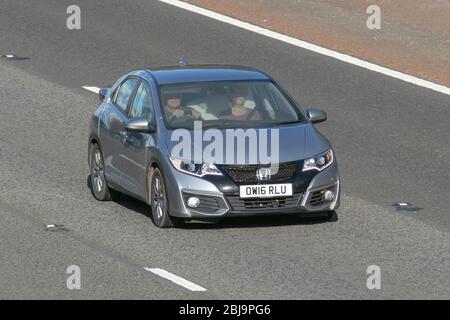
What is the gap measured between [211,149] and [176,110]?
1.04 meters

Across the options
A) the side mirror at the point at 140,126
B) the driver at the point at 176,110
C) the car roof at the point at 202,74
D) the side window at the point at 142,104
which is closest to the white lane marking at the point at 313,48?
the car roof at the point at 202,74

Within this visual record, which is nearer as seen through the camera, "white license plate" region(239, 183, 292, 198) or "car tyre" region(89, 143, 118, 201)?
"white license plate" region(239, 183, 292, 198)

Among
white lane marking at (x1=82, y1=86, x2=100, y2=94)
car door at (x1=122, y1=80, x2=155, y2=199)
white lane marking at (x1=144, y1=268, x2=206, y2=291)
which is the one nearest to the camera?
white lane marking at (x1=144, y1=268, x2=206, y2=291)

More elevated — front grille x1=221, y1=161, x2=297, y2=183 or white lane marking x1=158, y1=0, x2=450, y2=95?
front grille x1=221, y1=161, x2=297, y2=183

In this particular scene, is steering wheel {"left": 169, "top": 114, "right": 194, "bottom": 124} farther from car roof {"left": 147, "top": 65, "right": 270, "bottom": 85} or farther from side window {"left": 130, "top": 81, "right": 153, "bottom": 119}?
car roof {"left": 147, "top": 65, "right": 270, "bottom": 85}

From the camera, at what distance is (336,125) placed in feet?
74.4

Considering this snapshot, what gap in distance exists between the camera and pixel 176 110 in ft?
58.4

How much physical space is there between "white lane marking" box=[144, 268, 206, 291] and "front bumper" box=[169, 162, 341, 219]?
1.78 meters

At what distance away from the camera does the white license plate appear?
16.7m

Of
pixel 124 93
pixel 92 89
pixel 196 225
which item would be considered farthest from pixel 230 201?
pixel 92 89

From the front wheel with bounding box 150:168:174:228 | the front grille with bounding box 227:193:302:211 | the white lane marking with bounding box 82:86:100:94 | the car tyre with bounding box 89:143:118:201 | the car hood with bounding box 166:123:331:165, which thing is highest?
the car hood with bounding box 166:123:331:165

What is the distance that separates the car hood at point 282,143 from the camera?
16891mm

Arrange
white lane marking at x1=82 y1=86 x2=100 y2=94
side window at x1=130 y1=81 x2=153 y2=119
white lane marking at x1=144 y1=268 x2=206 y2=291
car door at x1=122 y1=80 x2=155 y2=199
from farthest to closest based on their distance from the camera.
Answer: white lane marking at x1=82 y1=86 x2=100 y2=94, side window at x1=130 y1=81 x2=153 y2=119, car door at x1=122 y1=80 x2=155 y2=199, white lane marking at x1=144 y1=268 x2=206 y2=291

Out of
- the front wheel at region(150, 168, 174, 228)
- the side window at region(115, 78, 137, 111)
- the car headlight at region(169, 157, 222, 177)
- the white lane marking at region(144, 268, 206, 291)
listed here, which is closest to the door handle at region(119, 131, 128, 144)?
the side window at region(115, 78, 137, 111)
